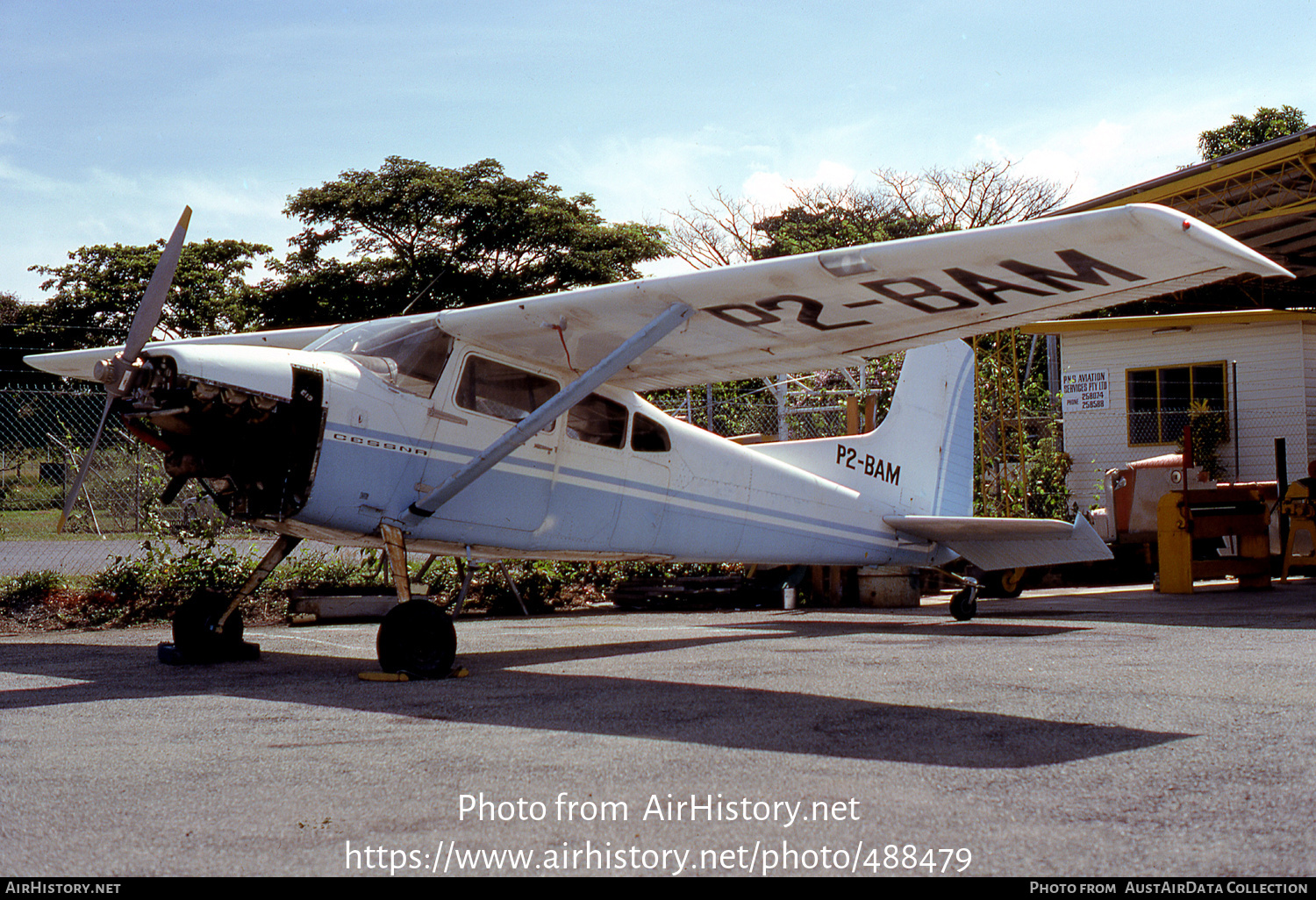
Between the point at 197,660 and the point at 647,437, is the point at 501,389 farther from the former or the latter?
the point at 197,660

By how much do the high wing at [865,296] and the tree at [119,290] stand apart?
4121 cm

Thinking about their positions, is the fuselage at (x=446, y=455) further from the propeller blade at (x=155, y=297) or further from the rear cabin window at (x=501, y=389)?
the propeller blade at (x=155, y=297)

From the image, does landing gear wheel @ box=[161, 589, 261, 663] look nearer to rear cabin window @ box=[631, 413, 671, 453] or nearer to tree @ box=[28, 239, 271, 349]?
rear cabin window @ box=[631, 413, 671, 453]

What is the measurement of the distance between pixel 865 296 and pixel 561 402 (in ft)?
6.44

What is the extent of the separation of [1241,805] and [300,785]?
9.77ft

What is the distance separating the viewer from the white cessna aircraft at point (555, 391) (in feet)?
18.7

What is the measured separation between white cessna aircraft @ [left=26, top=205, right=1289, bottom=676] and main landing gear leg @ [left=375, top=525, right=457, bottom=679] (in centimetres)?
2

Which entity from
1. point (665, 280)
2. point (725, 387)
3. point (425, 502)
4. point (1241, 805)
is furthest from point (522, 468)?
point (725, 387)

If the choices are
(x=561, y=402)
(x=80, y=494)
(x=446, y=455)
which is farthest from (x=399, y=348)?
(x=80, y=494)

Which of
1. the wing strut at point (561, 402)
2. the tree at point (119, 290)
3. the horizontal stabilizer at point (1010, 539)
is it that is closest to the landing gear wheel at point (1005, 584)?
the horizontal stabilizer at point (1010, 539)

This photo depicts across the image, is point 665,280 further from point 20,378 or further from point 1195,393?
point 20,378

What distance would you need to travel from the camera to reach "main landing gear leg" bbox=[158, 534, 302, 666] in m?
7.00

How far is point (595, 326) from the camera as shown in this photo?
699cm

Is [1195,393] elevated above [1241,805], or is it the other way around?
[1195,393]
